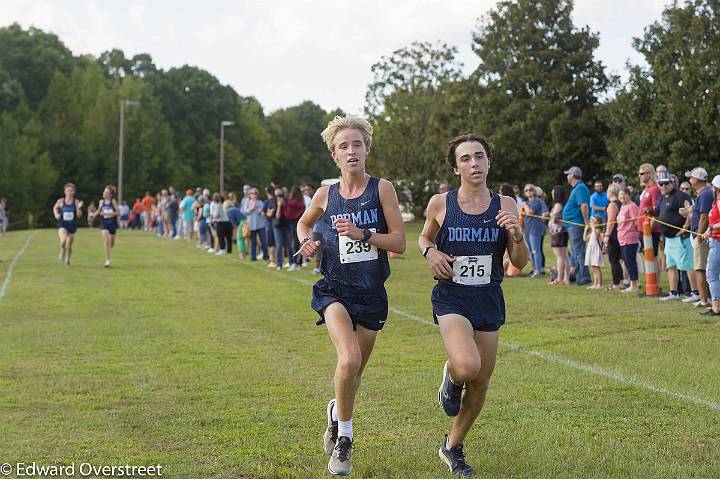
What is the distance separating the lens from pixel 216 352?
11.6 meters

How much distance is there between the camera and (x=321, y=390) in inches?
360

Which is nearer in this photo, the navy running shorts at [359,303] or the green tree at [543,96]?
the navy running shorts at [359,303]

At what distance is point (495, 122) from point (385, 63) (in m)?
15.8

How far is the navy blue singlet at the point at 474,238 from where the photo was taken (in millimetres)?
6320

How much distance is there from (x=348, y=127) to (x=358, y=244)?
74cm

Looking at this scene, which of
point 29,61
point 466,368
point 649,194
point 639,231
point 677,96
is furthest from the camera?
→ point 29,61

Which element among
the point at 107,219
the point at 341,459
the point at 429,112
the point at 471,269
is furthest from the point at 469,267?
the point at 429,112

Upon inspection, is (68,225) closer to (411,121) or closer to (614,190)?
(614,190)

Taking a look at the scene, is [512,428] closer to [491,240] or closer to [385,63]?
[491,240]

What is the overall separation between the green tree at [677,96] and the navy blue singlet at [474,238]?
41080mm

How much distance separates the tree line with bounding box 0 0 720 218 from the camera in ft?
155

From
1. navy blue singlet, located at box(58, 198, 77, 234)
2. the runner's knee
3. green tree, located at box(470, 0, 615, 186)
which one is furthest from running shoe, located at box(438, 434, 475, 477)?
green tree, located at box(470, 0, 615, 186)

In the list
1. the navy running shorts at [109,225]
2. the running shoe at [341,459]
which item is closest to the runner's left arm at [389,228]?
the running shoe at [341,459]

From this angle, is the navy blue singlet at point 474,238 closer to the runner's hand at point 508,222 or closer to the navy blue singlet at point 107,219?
the runner's hand at point 508,222
